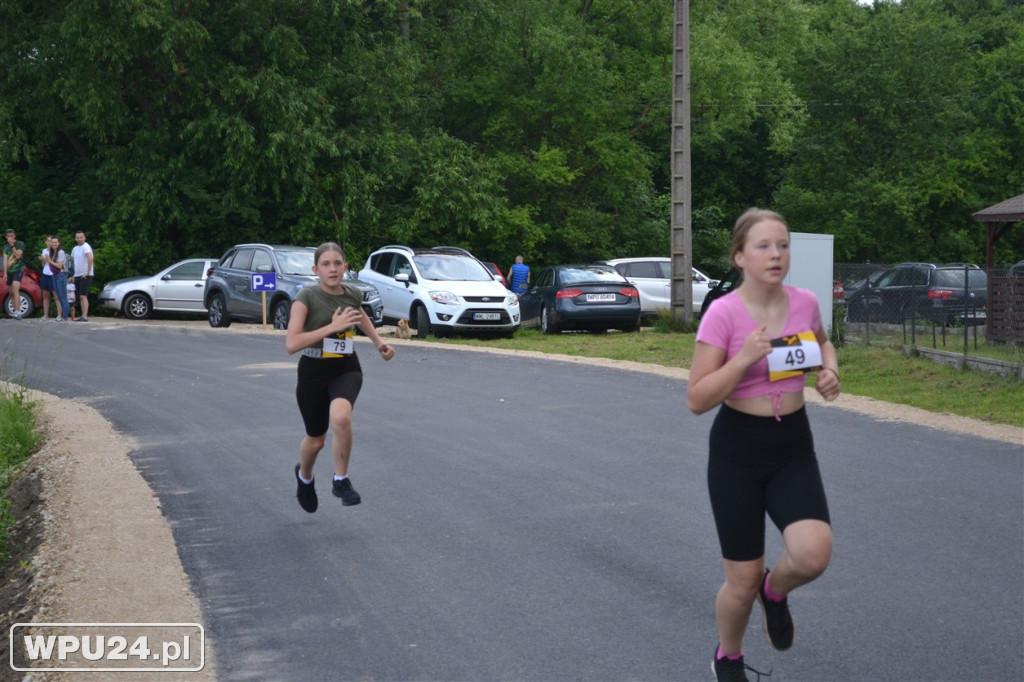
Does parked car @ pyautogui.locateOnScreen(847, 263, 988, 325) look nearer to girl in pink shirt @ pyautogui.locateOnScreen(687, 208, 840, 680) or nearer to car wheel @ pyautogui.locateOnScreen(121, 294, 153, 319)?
girl in pink shirt @ pyautogui.locateOnScreen(687, 208, 840, 680)

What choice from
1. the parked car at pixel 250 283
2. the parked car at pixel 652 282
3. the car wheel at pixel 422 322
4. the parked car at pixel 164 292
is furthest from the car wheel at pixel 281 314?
the parked car at pixel 652 282

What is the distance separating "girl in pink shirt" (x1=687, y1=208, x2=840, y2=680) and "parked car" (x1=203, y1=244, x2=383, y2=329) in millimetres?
20626

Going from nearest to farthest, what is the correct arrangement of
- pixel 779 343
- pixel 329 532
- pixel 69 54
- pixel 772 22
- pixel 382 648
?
pixel 779 343
pixel 382 648
pixel 329 532
pixel 69 54
pixel 772 22

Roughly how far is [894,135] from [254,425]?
34088 mm

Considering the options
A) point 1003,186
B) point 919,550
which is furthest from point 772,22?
point 919,550

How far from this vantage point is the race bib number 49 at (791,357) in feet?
15.0

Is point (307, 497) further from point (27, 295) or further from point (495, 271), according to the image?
point (27, 295)

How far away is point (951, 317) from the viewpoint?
62.9 feet

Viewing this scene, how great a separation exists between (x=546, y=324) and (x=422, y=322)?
11.1 feet

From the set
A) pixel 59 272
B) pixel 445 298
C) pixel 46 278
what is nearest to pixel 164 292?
pixel 46 278

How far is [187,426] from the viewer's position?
1297 centimetres

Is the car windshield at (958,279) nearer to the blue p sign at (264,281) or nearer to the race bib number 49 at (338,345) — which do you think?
the blue p sign at (264,281)

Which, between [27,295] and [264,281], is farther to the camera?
[27,295]

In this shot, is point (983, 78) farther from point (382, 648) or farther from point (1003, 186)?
point (382, 648)
